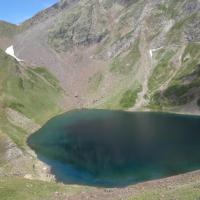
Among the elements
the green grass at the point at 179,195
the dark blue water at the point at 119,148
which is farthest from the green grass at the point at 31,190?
the dark blue water at the point at 119,148

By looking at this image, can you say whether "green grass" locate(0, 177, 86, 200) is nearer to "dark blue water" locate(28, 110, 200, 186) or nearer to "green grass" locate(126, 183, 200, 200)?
"green grass" locate(126, 183, 200, 200)

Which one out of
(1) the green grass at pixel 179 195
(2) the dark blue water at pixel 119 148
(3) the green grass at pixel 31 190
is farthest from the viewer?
(2) the dark blue water at pixel 119 148

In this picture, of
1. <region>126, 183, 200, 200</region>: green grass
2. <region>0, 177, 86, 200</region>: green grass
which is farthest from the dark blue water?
<region>126, 183, 200, 200</region>: green grass

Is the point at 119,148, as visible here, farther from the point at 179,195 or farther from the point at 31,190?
the point at 179,195

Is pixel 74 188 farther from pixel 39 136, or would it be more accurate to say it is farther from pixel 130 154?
pixel 39 136

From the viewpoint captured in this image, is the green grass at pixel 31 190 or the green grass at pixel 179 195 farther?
the green grass at pixel 31 190

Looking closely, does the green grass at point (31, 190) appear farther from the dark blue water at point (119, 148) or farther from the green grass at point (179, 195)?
the dark blue water at point (119, 148)

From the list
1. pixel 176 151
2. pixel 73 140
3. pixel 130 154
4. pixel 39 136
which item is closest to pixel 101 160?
pixel 130 154

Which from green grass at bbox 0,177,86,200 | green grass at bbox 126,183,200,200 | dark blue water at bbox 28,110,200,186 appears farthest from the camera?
dark blue water at bbox 28,110,200,186

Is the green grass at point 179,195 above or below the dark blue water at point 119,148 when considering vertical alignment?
above
